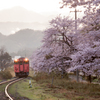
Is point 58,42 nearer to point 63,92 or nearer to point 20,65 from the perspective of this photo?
point 20,65

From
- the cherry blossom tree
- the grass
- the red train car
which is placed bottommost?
the grass

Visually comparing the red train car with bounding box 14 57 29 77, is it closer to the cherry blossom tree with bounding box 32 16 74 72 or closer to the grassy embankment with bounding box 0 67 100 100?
the cherry blossom tree with bounding box 32 16 74 72

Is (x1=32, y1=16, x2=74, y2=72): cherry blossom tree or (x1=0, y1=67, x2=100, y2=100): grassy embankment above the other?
(x1=32, y1=16, x2=74, y2=72): cherry blossom tree

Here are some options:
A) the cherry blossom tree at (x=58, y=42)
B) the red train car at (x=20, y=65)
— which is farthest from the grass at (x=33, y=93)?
the red train car at (x=20, y=65)

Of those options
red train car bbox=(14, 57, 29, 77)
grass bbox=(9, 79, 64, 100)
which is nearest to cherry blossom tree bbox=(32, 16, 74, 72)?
red train car bbox=(14, 57, 29, 77)

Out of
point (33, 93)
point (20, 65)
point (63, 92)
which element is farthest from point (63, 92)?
point (20, 65)

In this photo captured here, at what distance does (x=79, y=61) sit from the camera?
12.2m

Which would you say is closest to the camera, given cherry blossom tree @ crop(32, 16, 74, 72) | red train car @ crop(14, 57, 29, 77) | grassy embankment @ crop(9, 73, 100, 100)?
grassy embankment @ crop(9, 73, 100, 100)

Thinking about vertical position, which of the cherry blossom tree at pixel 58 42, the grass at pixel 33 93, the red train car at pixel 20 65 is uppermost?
the cherry blossom tree at pixel 58 42

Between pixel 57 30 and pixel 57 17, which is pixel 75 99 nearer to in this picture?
pixel 57 30

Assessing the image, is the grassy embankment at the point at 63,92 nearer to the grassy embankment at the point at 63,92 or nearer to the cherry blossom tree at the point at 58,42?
the grassy embankment at the point at 63,92

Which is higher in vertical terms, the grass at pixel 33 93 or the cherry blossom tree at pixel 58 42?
the cherry blossom tree at pixel 58 42

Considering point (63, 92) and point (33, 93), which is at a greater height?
point (63, 92)

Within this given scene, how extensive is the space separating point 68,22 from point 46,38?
3692 mm
